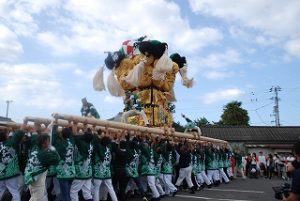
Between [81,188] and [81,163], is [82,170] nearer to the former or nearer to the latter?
[81,163]

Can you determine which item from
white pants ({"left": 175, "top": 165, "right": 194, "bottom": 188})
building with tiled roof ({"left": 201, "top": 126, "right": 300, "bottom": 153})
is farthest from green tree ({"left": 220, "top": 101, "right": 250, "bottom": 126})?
white pants ({"left": 175, "top": 165, "right": 194, "bottom": 188})

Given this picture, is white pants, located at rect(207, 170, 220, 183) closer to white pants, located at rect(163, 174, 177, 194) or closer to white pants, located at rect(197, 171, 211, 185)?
white pants, located at rect(197, 171, 211, 185)

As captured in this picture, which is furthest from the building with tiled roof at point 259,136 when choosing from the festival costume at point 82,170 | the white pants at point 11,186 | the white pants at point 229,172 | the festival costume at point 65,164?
the white pants at point 11,186

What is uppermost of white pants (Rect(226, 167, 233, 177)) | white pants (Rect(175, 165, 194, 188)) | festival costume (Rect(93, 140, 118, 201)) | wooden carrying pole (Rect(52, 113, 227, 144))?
wooden carrying pole (Rect(52, 113, 227, 144))

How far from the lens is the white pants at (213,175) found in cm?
1464

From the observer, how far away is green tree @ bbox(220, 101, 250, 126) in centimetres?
4462

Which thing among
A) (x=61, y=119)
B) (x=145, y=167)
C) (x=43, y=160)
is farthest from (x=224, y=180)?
(x=43, y=160)

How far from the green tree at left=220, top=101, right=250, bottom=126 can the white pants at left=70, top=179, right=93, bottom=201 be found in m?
38.4

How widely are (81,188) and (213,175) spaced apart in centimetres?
849

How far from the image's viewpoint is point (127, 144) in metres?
8.88

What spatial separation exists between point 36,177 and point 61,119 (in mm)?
1588

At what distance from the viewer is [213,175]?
15.0 meters

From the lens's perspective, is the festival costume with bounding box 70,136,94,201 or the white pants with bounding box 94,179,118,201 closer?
the festival costume with bounding box 70,136,94,201

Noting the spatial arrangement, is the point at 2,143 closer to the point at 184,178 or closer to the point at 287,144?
the point at 184,178
